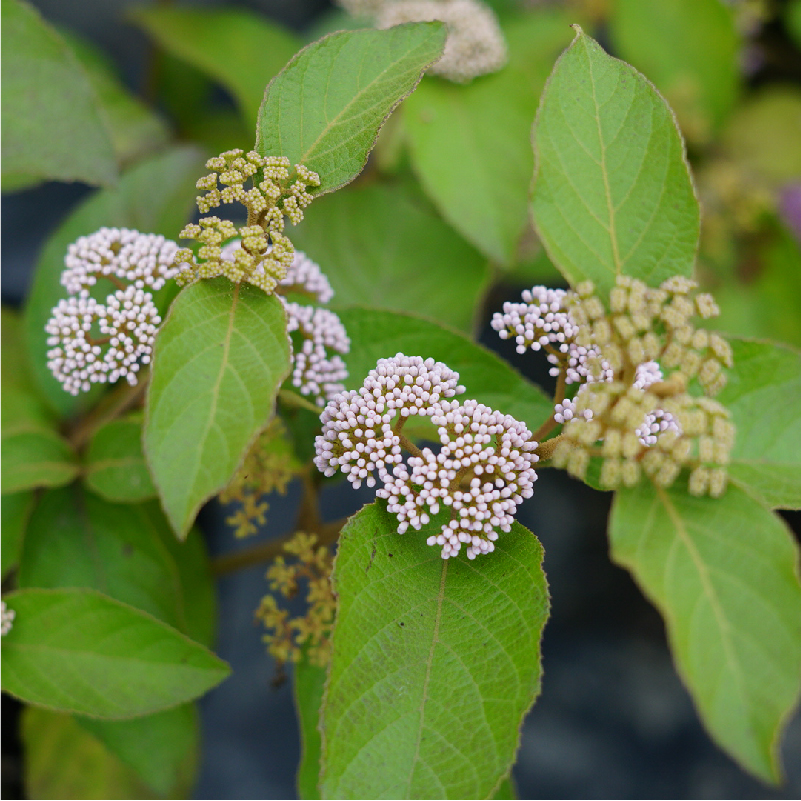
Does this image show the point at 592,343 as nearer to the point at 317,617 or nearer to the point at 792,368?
the point at 792,368

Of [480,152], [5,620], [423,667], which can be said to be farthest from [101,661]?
[480,152]

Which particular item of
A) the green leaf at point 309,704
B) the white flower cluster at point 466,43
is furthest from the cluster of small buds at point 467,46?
the green leaf at point 309,704

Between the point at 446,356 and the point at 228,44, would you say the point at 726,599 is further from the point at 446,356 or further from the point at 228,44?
the point at 228,44

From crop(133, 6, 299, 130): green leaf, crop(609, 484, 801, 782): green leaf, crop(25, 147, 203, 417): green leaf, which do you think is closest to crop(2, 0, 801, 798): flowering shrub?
crop(609, 484, 801, 782): green leaf

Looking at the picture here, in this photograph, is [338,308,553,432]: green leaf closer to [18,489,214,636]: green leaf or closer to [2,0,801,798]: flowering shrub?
[2,0,801,798]: flowering shrub

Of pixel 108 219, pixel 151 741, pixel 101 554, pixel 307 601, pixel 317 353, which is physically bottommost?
pixel 151 741

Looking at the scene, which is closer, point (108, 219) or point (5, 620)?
point (5, 620)
